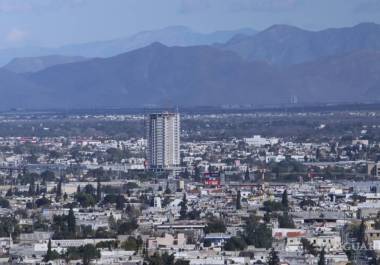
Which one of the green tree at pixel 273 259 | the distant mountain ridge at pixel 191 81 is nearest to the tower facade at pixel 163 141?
the green tree at pixel 273 259

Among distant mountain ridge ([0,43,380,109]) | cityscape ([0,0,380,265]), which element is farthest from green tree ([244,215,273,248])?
distant mountain ridge ([0,43,380,109])

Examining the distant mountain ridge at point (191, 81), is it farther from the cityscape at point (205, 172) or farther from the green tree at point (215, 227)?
the green tree at point (215, 227)

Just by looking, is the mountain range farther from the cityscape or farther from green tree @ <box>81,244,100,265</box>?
green tree @ <box>81,244,100,265</box>

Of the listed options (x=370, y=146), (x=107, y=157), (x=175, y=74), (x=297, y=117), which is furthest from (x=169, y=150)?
(x=175, y=74)

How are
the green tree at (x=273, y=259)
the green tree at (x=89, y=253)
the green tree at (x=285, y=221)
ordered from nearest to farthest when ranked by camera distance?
the green tree at (x=273, y=259), the green tree at (x=89, y=253), the green tree at (x=285, y=221)

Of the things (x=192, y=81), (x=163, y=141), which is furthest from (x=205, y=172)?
(x=192, y=81)
